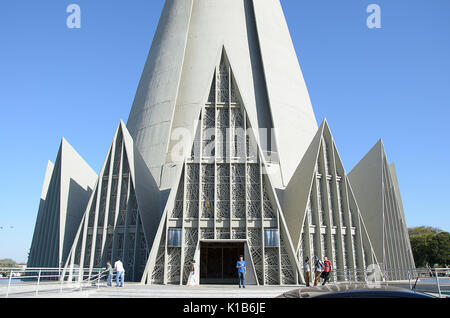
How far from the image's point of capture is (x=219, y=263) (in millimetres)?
25375

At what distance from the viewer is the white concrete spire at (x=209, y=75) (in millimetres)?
32250

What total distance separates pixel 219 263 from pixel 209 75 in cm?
1601

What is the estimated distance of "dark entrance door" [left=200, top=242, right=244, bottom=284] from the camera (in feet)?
82.3

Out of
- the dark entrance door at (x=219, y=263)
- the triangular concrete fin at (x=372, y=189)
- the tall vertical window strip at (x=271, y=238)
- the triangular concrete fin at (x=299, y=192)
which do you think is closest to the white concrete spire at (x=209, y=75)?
the triangular concrete fin at (x=299, y=192)

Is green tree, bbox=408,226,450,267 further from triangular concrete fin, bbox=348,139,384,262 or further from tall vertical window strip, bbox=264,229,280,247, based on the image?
tall vertical window strip, bbox=264,229,280,247

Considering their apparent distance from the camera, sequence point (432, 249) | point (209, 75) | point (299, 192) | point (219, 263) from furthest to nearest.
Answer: point (432, 249) → point (209, 75) → point (299, 192) → point (219, 263)

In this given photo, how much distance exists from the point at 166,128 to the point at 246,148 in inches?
407

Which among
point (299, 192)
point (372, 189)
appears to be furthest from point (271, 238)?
point (372, 189)

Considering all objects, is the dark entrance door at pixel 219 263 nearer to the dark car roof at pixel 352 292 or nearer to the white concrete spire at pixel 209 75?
the white concrete spire at pixel 209 75

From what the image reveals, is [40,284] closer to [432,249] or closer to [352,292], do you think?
[352,292]

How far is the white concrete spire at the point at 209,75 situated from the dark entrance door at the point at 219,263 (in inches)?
284
